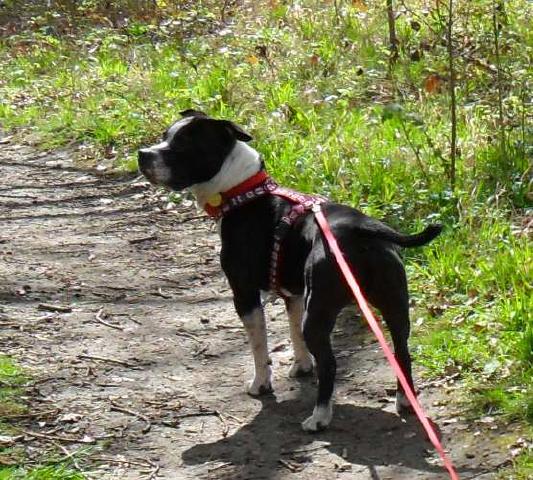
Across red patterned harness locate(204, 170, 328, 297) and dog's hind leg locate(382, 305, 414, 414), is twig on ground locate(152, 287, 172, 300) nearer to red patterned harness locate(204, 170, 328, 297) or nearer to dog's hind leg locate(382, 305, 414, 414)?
red patterned harness locate(204, 170, 328, 297)

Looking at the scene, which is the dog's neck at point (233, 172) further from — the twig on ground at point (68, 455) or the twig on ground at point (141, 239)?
the twig on ground at point (141, 239)

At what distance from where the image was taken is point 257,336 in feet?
15.7

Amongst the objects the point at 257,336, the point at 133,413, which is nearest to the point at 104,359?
the point at 133,413

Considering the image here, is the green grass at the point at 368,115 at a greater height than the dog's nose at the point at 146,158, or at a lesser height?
lesser

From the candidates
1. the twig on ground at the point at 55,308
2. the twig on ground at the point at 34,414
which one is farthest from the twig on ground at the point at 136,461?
the twig on ground at the point at 55,308

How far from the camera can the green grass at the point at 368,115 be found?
522 cm

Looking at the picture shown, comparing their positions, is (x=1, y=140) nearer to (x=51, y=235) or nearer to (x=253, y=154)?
(x=51, y=235)

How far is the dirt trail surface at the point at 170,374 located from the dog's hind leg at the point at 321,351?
73mm

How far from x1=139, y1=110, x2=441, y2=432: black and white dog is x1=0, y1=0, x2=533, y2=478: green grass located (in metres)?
0.66

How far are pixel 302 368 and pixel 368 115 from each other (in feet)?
12.2

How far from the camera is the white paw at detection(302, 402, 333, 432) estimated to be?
4375 millimetres

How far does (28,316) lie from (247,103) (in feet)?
12.8

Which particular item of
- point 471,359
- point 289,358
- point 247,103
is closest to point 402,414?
point 471,359

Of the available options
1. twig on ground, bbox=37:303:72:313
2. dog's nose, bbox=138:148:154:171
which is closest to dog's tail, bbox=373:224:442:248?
dog's nose, bbox=138:148:154:171
